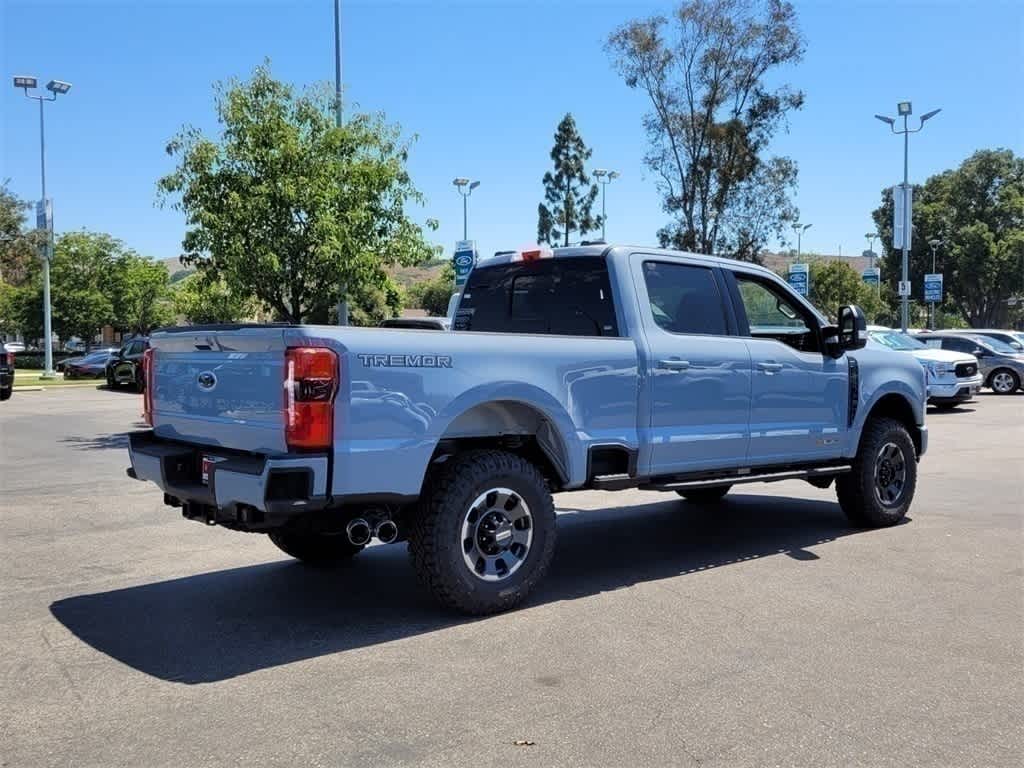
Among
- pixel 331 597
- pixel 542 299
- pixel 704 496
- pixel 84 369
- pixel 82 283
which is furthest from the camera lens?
pixel 82 283

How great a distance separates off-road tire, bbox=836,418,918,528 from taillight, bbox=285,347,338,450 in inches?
187

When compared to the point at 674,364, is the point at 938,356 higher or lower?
lower

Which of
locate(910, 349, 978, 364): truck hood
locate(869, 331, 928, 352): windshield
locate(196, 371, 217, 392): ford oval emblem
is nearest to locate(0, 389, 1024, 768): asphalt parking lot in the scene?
locate(196, 371, 217, 392): ford oval emblem

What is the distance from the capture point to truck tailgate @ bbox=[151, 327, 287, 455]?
4.59 m

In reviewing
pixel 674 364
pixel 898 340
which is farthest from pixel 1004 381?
pixel 674 364

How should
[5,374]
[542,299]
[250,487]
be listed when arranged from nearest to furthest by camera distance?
[250,487] → [542,299] → [5,374]

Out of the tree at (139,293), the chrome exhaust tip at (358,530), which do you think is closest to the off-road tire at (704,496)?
the chrome exhaust tip at (358,530)

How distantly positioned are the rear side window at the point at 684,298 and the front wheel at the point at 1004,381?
71.5 feet

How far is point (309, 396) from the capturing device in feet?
14.6

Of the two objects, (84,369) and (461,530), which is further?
(84,369)

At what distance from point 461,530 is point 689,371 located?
1.99m

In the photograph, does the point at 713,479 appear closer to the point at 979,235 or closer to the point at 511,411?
the point at 511,411

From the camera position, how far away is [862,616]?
520cm

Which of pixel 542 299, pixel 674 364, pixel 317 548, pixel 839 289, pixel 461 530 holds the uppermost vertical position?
pixel 839 289
